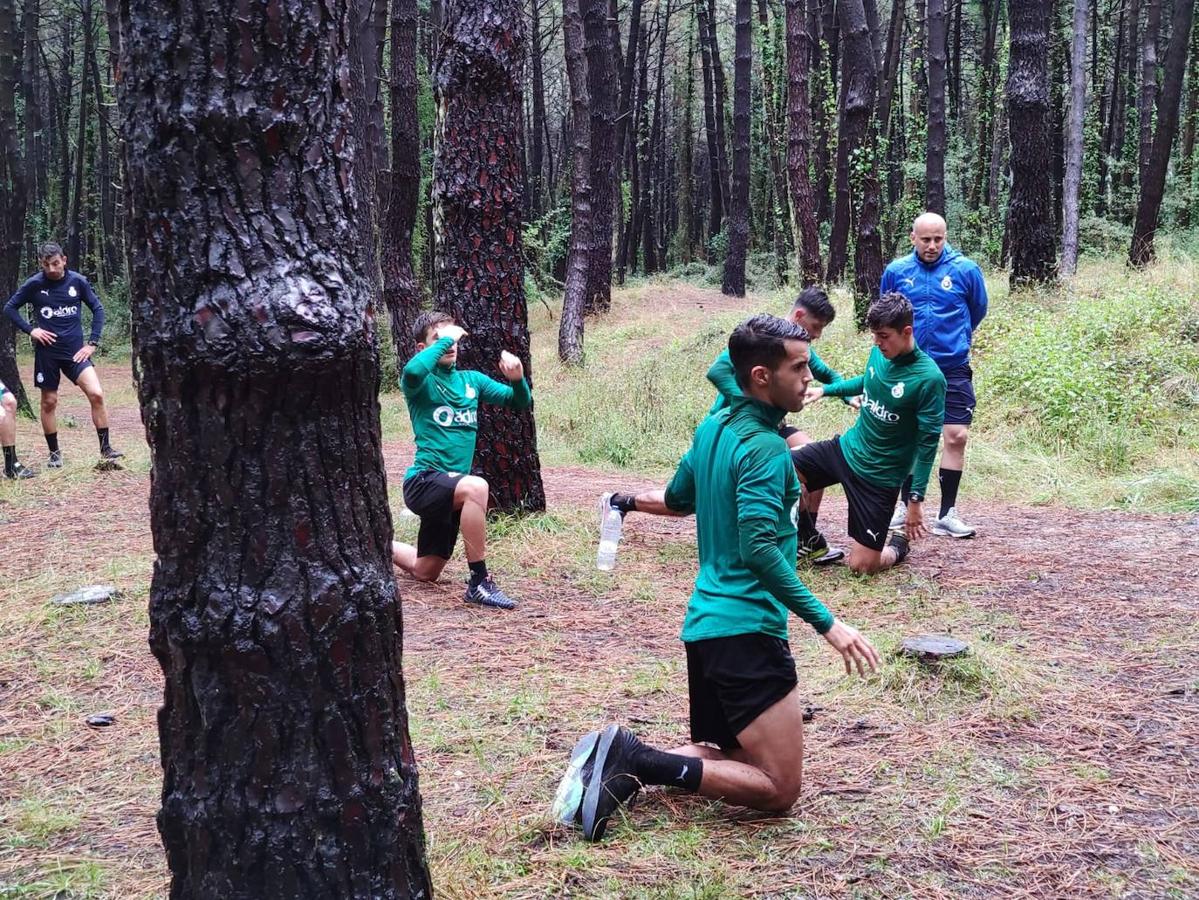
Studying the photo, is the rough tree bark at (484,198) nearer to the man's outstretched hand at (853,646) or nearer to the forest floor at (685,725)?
the forest floor at (685,725)

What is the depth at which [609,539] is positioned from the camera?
628cm

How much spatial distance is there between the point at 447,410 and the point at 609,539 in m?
1.32

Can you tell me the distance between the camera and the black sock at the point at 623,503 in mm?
6206

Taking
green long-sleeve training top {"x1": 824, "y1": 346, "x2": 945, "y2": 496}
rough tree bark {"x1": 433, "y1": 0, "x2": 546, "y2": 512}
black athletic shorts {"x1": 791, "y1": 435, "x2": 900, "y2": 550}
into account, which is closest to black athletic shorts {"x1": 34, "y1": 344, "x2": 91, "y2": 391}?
rough tree bark {"x1": 433, "y1": 0, "x2": 546, "y2": 512}

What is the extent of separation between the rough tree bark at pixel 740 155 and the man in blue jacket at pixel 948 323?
1634 cm

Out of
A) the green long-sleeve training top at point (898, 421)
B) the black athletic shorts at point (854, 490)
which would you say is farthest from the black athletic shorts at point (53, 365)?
the green long-sleeve training top at point (898, 421)

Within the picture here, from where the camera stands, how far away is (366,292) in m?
Answer: 2.42

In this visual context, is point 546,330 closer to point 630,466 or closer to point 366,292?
point 630,466

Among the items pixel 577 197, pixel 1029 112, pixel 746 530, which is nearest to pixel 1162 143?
pixel 1029 112

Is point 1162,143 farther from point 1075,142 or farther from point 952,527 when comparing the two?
point 952,527

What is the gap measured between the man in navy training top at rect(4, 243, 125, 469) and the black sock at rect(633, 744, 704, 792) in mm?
8399

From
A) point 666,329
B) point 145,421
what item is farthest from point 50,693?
point 666,329

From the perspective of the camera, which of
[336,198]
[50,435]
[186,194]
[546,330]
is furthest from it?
[546,330]

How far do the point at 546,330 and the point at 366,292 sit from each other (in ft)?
61.3
